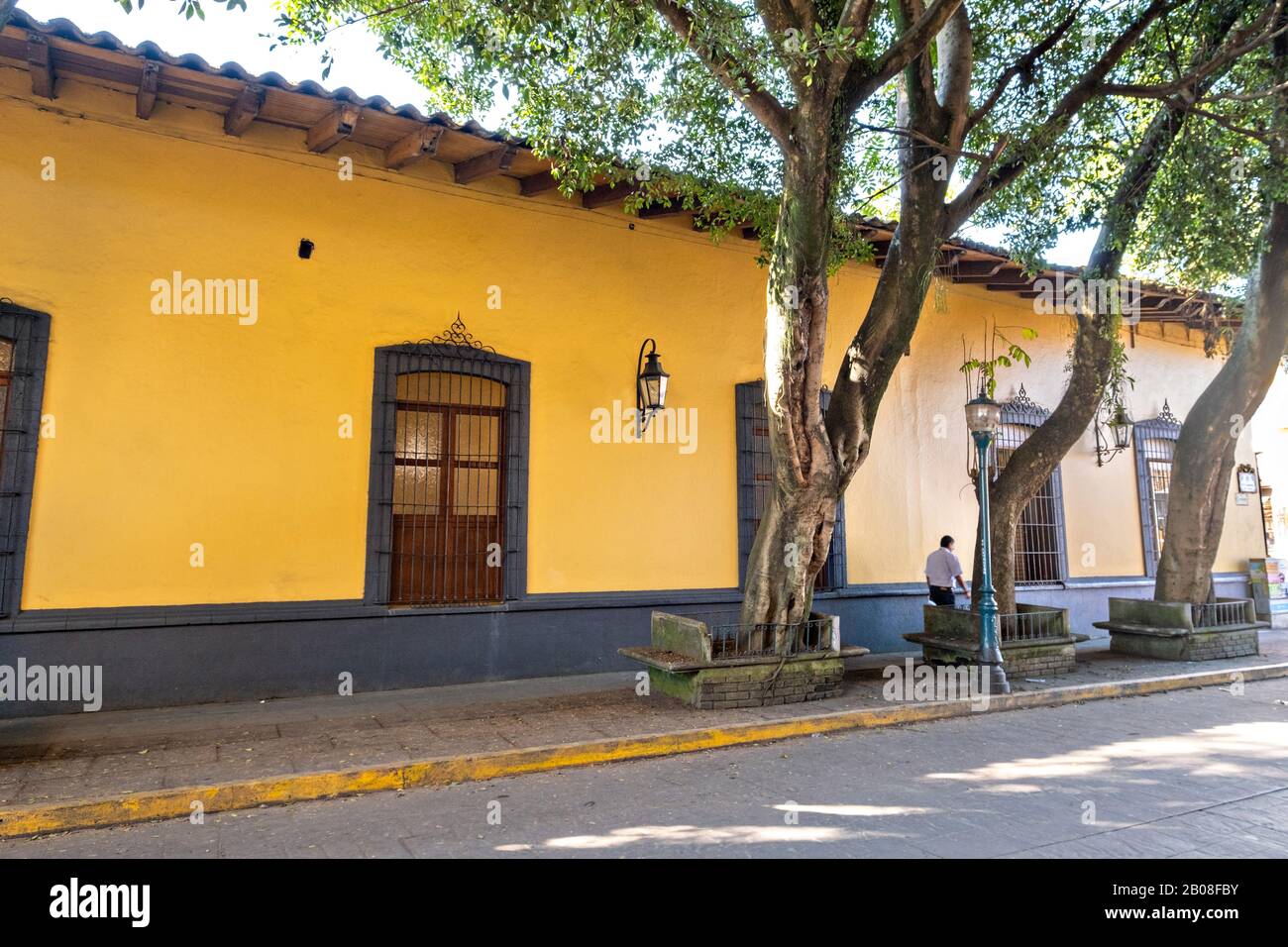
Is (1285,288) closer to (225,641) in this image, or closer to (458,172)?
(458,172)

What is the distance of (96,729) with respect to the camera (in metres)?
5.95

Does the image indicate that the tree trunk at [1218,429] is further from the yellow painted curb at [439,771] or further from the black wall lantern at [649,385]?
the black wall lantern at [649,385]

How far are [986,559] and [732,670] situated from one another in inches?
118

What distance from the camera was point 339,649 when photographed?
737 centimetres

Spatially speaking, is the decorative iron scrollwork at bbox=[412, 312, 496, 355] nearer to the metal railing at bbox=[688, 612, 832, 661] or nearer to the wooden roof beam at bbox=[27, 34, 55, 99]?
the wooden roof beam at bbox=[27, 34, 55, 99]

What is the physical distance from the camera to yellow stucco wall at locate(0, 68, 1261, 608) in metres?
6.61

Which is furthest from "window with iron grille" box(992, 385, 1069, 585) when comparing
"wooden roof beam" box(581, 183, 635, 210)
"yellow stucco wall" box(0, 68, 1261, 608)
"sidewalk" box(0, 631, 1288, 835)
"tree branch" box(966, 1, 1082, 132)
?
"wooden roof beam" box(581, 183, 635, 210)

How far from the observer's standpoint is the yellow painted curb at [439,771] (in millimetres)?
4344

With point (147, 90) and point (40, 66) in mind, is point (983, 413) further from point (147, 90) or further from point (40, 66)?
point (40, 66)

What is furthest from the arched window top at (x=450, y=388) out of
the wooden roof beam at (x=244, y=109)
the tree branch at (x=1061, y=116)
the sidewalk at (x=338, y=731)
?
the tree branch at (x=1061, y=116)

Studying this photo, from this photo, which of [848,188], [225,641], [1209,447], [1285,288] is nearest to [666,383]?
[848,188]

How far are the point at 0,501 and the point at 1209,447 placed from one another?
1251 centimetres

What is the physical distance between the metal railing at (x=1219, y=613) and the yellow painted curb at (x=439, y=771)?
3.52 metres

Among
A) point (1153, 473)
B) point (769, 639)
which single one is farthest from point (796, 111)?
point (1153, 473)
